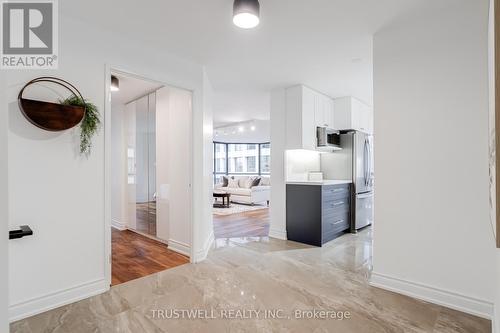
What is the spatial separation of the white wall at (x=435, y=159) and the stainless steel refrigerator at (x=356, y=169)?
6.92ft

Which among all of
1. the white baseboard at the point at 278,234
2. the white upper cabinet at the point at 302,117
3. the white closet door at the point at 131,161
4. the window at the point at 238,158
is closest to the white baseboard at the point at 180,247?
the white closet door at the point at 131,161

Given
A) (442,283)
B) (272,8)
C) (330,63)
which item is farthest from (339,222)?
(272,8)

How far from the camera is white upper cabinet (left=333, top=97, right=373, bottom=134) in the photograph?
484cm

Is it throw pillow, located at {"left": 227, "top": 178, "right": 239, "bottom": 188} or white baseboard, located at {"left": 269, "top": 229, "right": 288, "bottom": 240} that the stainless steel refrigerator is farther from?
throw pillow, located at {"left": 227, "top": 178, "right": 239, "bottom": 188}

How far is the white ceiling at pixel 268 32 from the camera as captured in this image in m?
2.14

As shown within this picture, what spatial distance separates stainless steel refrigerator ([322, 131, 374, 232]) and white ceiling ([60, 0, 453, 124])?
121cm

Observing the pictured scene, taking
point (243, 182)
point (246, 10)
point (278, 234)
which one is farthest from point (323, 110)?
point (243, 182)

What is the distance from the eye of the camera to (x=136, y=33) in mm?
2549

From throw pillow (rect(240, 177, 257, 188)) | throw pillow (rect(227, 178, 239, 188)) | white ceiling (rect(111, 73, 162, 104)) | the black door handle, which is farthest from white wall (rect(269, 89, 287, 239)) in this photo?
throw pillow (rect(227, 178, 239, 188))

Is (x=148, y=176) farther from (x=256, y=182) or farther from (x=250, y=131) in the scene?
(x=256, y=182)

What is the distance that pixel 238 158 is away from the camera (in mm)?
10711

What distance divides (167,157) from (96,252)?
186 cm

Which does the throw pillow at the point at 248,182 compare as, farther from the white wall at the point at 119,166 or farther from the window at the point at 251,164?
the white wall at the point at 119,166

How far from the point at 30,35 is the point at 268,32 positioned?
2.09m
